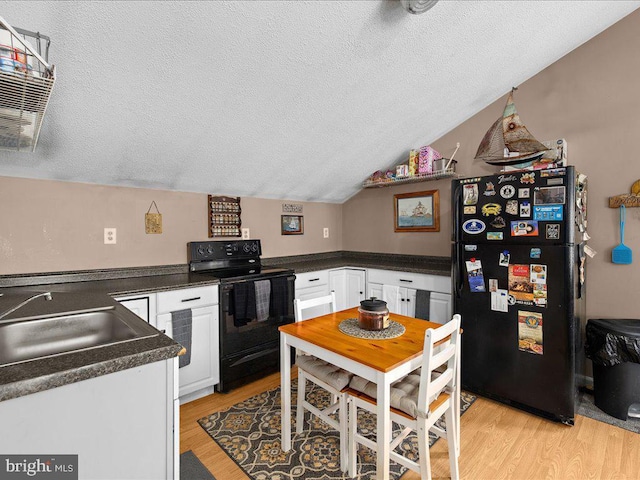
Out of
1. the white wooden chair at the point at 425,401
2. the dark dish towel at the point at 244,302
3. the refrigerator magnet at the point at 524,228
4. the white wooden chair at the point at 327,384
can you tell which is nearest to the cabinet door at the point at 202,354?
the dark dish towel at the point at 244,302

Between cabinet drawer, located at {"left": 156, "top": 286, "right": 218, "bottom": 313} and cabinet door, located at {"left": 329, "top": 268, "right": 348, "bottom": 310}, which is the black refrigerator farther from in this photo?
cabinet drawer, located at {"left": 156, "top": 286, "right": 218, "bottom": 313}

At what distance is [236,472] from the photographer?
1707mm

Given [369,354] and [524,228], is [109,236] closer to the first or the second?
[369,354]

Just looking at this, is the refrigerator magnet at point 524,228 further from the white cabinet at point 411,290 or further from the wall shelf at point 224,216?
the wall shelf at point 224,216

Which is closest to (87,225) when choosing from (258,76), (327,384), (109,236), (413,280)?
(109,236)

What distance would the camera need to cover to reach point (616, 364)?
2.14m

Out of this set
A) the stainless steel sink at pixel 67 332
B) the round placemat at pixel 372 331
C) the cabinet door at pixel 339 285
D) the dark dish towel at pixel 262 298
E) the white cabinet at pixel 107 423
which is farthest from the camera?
the cabinet door at pixel 339 285

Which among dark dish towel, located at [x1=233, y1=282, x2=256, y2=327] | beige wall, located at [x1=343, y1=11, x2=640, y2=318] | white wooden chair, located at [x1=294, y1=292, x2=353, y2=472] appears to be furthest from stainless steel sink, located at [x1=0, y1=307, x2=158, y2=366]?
beige wall, located at [x1=343, y1=11, x2=640, y2=318]

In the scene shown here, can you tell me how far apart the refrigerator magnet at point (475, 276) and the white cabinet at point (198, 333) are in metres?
1.93

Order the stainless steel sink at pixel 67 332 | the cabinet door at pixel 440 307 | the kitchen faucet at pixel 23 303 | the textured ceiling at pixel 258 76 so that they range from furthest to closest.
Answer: the cabinet door at pixel 440 307 < the textured ceiling at pixel 258 76 < the kitchen faucet at pixel 23 303 < the stainless steel sink at pixel 67 332

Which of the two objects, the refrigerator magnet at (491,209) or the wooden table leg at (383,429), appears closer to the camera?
the wooden table leg at (383,429)

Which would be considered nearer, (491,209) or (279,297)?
(491,209)

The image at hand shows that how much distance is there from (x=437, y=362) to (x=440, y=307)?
4.99 ft

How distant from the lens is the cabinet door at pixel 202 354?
235 cm
